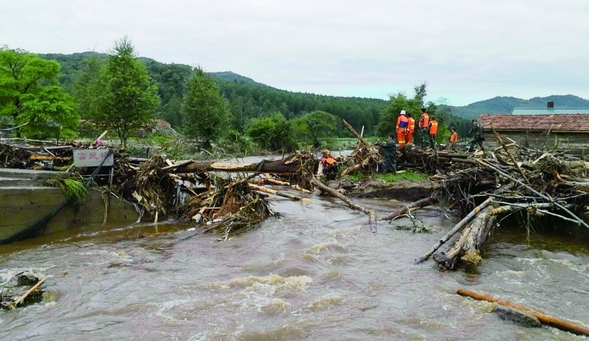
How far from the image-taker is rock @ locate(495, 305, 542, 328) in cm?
612

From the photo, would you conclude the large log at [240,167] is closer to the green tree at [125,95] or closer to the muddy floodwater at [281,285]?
the muddy floodwater at [281,285]

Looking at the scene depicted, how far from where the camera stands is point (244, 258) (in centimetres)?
920

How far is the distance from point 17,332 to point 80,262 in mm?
2909

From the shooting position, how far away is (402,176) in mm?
18625

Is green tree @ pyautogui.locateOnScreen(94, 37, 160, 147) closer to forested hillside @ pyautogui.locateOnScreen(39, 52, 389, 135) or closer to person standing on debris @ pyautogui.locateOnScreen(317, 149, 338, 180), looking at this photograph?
person standing on debris @ pyautogui.locateOnScreen(317, 149, 338, 180)

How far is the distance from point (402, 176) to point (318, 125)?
2080 inches

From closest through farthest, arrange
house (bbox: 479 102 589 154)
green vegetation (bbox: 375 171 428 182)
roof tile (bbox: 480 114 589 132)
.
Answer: green vegetation (bbox: 375 171 428 182) < house (bbox: 479 102 589 154) < roof tile (bbox: 480 114 589 132)

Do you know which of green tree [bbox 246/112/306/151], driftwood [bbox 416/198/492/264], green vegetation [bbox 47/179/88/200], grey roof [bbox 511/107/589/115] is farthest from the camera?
green tree [bbox 246/112/306/151]

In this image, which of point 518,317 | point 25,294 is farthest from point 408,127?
point 25,294

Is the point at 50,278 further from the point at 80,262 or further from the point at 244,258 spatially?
the point at 244,258

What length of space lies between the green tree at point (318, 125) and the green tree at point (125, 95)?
111ft

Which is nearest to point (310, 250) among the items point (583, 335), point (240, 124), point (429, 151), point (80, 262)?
point (80, 262)

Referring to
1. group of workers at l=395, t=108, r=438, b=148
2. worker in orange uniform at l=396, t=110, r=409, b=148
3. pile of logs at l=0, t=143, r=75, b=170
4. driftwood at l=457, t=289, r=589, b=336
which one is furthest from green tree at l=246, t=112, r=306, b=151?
driftwood at l=457, t=289, r=589, b=336

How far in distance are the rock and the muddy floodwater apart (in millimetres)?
105
